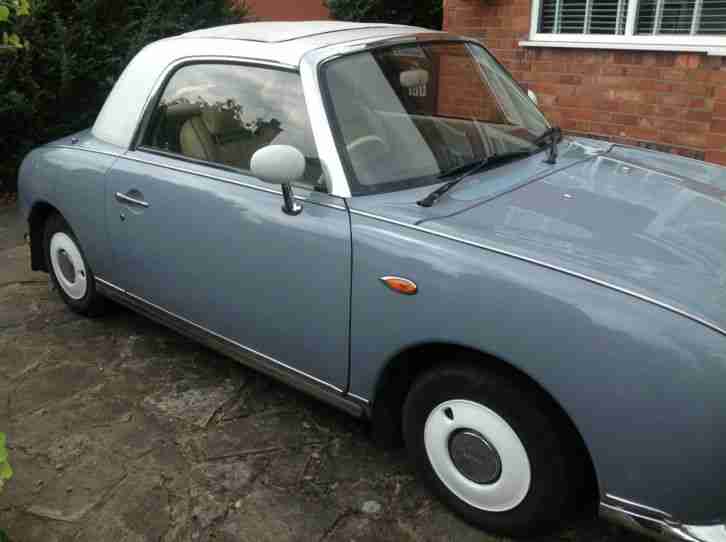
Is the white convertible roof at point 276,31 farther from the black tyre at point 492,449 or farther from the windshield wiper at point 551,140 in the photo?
the black tyre at point 492,449

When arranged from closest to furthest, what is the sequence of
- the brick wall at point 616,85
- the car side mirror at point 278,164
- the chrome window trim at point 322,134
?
the car side mirror at point 278,164 < the chrome window trim at point 322,134 < the brick wall at point 616,85

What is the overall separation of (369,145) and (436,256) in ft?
2.14

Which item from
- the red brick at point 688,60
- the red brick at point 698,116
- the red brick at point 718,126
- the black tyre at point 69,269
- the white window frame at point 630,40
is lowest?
the black tyre at point 69,269

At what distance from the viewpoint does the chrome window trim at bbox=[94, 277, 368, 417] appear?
9.06 feet

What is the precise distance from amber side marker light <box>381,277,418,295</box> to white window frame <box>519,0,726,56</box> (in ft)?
13.8

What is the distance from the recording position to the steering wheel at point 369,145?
273 centimetres

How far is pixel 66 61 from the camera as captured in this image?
6.82m

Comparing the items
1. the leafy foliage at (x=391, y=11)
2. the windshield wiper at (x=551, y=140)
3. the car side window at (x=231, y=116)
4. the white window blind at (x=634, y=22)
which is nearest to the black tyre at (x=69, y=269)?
the car side window at (x=231, y=116)

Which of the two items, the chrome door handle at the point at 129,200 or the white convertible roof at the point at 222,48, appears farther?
the chrome door handle at the point at 129,200

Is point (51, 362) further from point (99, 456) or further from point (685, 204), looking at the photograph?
point (685, 204)

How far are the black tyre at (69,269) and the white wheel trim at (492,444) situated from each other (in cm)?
243

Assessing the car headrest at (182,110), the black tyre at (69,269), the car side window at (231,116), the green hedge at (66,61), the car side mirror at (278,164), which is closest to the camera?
the car side mirror at (278,164)

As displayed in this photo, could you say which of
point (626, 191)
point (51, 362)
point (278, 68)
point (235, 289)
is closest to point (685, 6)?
point (626, 191)

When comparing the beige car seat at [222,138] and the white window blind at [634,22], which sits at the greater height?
the white window blind at [634,22]
